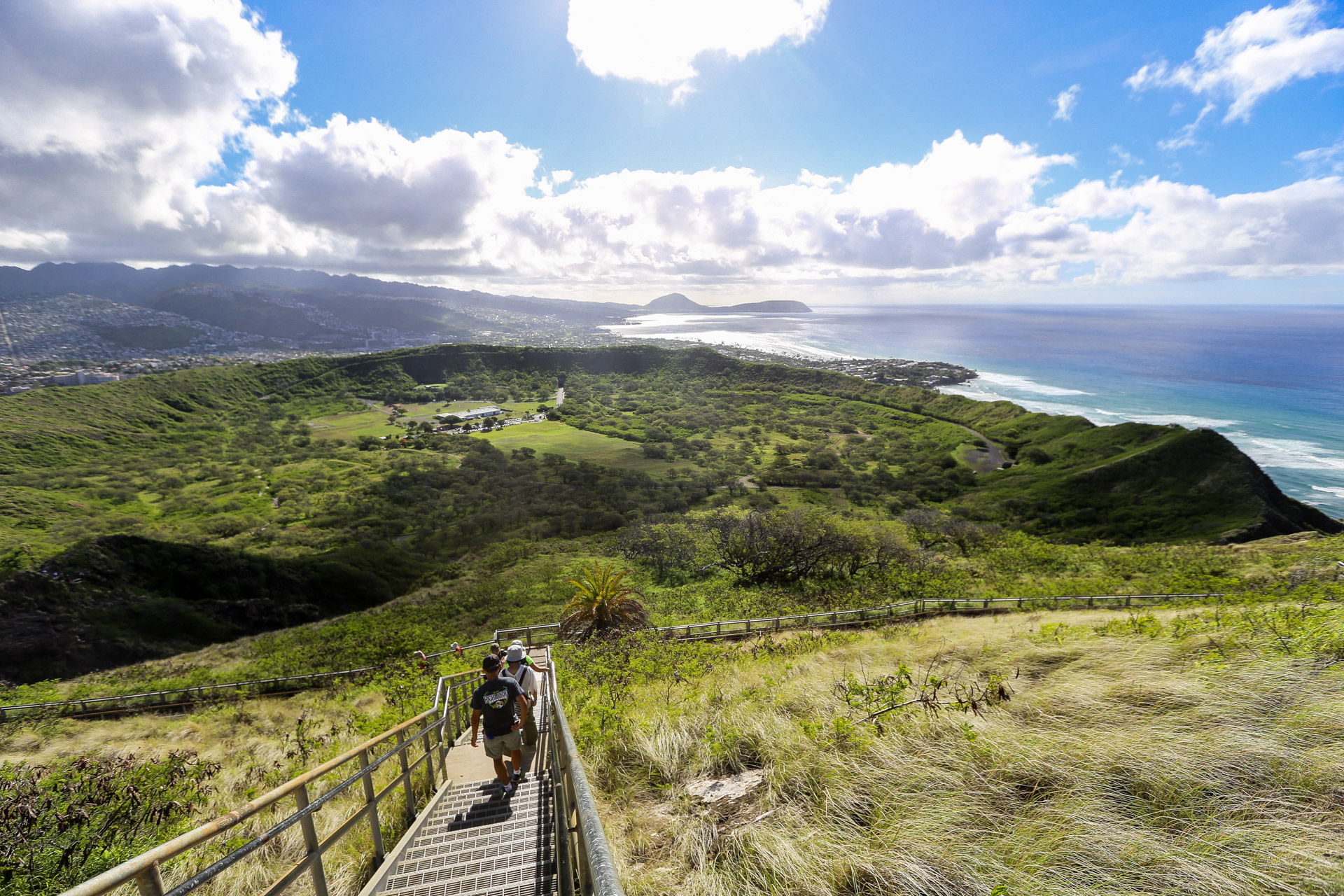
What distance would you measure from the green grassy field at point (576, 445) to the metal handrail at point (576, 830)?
5746 centimetres

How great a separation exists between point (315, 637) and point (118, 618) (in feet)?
33.7

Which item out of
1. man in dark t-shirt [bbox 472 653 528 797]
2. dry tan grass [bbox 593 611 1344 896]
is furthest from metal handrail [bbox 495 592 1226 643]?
dry tan grass [bbox 593 611 1344 896]

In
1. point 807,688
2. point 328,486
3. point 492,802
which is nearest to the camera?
point 492,802

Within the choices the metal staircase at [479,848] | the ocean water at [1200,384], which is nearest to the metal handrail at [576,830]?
the metal staircase at [479,848]

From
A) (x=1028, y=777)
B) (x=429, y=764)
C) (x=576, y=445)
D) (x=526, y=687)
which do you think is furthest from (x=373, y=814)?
(x=576, y=445)

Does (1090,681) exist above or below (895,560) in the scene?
above

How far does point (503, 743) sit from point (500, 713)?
0.37m

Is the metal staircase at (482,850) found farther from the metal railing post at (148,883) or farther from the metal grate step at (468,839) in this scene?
the metal railing post at (148,883)

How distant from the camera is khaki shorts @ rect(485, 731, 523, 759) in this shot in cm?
583

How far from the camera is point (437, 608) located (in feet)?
89.9

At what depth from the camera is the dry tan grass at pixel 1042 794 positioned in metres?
2.78

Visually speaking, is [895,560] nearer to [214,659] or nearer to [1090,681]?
[1090,681]

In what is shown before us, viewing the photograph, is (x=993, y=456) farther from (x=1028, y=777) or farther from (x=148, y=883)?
(x=148, y=883)

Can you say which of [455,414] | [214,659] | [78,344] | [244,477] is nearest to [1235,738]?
[214,659]
